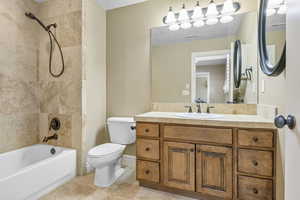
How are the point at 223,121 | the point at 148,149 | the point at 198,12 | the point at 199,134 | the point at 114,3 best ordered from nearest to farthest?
the point at 223,121
the point at 199,134
the point at 148,149
the point at 198,12
the point at 114,3

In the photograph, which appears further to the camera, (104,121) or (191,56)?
(104,121)

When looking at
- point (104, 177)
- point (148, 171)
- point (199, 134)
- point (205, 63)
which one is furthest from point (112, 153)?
point (205, 63)

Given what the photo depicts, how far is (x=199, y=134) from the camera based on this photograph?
1.62m

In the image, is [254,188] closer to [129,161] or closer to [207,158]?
[207,158]

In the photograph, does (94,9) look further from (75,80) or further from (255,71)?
(255,71)

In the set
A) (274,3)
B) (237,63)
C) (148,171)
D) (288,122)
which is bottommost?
(148,171)

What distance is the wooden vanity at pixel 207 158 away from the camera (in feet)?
4.64

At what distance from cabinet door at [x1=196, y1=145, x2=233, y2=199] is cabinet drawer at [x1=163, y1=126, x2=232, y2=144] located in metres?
0.08

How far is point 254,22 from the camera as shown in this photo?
188 centimetres

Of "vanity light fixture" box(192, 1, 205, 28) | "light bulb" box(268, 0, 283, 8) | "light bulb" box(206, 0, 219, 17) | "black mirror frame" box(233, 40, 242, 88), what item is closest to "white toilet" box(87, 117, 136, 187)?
"black mirror frame" box(233, 40, 242, 88)

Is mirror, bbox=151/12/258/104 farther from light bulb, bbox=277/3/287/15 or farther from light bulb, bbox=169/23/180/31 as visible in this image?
light bulb, bbox=277/3/287/15

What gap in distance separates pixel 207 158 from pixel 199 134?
0.24 metres

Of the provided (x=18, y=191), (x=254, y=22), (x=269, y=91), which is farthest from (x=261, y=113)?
(x=18, y=191)

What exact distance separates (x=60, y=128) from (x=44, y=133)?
35 cm
